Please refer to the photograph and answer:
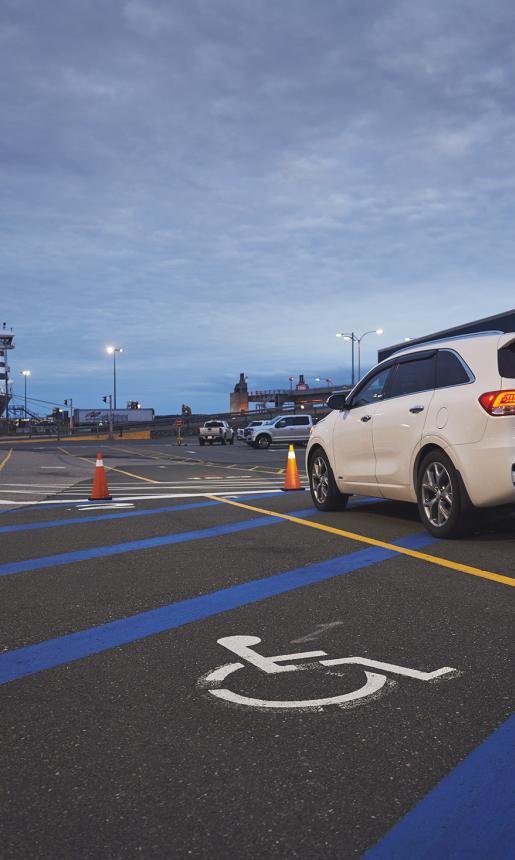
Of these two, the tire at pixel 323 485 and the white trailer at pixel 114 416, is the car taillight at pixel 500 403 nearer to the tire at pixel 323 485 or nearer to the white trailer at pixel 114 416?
the tire at pixel 323 485

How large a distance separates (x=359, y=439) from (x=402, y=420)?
1043 mm

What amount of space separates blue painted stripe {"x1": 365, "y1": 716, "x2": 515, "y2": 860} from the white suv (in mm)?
4279

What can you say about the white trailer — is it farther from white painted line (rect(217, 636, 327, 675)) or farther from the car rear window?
white painted line (rect(217, 636, 327, 675))

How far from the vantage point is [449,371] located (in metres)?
7.38

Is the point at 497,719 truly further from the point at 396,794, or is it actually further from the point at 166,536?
the point at 166,536

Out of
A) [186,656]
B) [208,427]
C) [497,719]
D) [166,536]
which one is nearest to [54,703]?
[186,656]

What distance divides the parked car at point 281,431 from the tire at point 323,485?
1333 inches

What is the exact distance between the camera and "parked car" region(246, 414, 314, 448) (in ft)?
145

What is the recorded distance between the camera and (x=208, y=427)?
55094 mm

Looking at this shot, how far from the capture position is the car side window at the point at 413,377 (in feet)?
25.3

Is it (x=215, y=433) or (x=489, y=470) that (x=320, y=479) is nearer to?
(x=489, y=470)

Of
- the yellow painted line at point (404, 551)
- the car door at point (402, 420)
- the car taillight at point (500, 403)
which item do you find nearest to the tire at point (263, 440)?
the yellow painted line at point (404, 551)

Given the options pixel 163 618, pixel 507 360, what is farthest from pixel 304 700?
pixel 507 360

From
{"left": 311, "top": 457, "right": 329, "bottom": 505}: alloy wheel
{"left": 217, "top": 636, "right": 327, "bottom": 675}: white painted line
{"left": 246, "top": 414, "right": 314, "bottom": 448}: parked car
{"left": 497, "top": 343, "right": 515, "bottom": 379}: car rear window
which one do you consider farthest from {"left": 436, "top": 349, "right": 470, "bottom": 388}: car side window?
{"left": 246, "top": 414, "right": 314, "bottom": 448}: parked car
